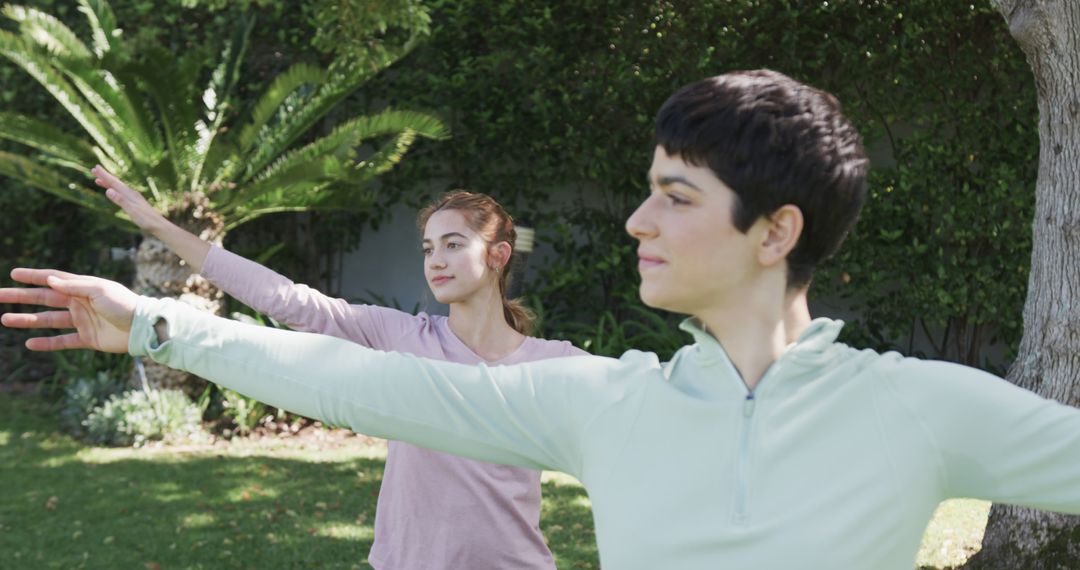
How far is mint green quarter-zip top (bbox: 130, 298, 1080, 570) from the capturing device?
1451mm

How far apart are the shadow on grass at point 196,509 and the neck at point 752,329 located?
431cm

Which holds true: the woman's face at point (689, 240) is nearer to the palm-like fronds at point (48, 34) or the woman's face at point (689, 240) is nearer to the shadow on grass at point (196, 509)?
the shadow on grass at point (196, 509)

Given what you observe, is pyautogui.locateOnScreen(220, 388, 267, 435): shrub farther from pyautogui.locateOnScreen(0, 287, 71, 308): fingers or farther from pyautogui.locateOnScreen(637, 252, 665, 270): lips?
pyautogui.locateOnScreen(637, 252, 665, 270): lips

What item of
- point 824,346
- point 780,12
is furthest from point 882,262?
point 824,346

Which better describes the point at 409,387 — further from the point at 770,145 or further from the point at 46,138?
the point at 46,138

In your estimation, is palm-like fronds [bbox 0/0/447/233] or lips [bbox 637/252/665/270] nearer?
lips [bbox 637/252/665/270]

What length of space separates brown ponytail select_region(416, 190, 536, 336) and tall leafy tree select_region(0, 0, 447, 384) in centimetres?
436

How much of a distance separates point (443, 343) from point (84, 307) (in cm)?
169

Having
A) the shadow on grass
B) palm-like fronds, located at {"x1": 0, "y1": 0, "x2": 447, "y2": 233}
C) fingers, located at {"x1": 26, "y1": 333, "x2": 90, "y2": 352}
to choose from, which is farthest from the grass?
fingers, located at {"x1": 26, "y1": 333, "x2": 90, "y2": 352}

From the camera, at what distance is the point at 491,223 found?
12.0ft

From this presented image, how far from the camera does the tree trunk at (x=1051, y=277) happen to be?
495 cm

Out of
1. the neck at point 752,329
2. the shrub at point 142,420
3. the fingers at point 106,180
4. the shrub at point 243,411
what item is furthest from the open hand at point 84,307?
the shrub at point 243,411

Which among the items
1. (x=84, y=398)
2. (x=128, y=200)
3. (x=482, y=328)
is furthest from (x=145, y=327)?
(x=84, y=398)

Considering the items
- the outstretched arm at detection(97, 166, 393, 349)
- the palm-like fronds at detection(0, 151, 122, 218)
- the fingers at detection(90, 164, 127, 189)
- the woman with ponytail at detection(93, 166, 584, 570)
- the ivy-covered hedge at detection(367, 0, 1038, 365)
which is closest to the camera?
the fingers at detection(90, 164, 127, 189)
